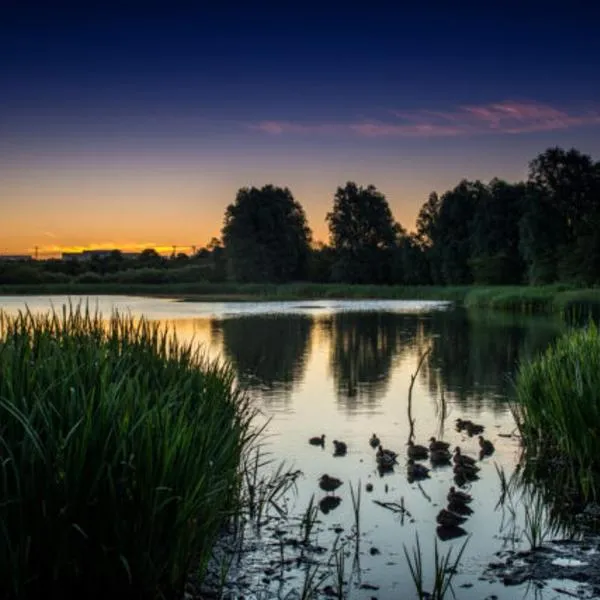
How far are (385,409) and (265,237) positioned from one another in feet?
298

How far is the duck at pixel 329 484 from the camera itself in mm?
9656

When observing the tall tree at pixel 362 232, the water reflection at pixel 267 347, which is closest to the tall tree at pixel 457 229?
the tall tree at pixel 362 232

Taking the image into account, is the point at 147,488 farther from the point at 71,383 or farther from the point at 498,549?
the point at 498,549

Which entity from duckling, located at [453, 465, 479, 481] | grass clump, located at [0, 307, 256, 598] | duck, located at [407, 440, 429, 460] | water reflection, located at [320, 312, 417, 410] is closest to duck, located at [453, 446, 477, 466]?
duckling, located at [453, 465, 479, 481]

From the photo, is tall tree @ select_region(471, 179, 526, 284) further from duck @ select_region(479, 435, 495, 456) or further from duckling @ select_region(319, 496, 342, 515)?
duckling @ select_region(319, 496, 342, 515)

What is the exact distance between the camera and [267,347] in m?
30.8

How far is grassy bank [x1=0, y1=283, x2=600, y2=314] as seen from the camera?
51603mm

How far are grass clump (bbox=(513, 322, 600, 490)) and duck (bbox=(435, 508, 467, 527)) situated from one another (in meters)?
1.52

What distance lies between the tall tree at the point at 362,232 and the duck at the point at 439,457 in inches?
3652

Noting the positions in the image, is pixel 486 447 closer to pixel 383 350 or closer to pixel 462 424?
pixel 462 424

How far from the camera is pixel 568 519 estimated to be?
849 cm

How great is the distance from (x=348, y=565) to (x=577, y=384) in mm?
3664

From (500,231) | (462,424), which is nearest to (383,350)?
(462,424)

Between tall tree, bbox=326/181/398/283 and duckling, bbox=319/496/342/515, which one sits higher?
tall tree, bbox=326/181/398/283
